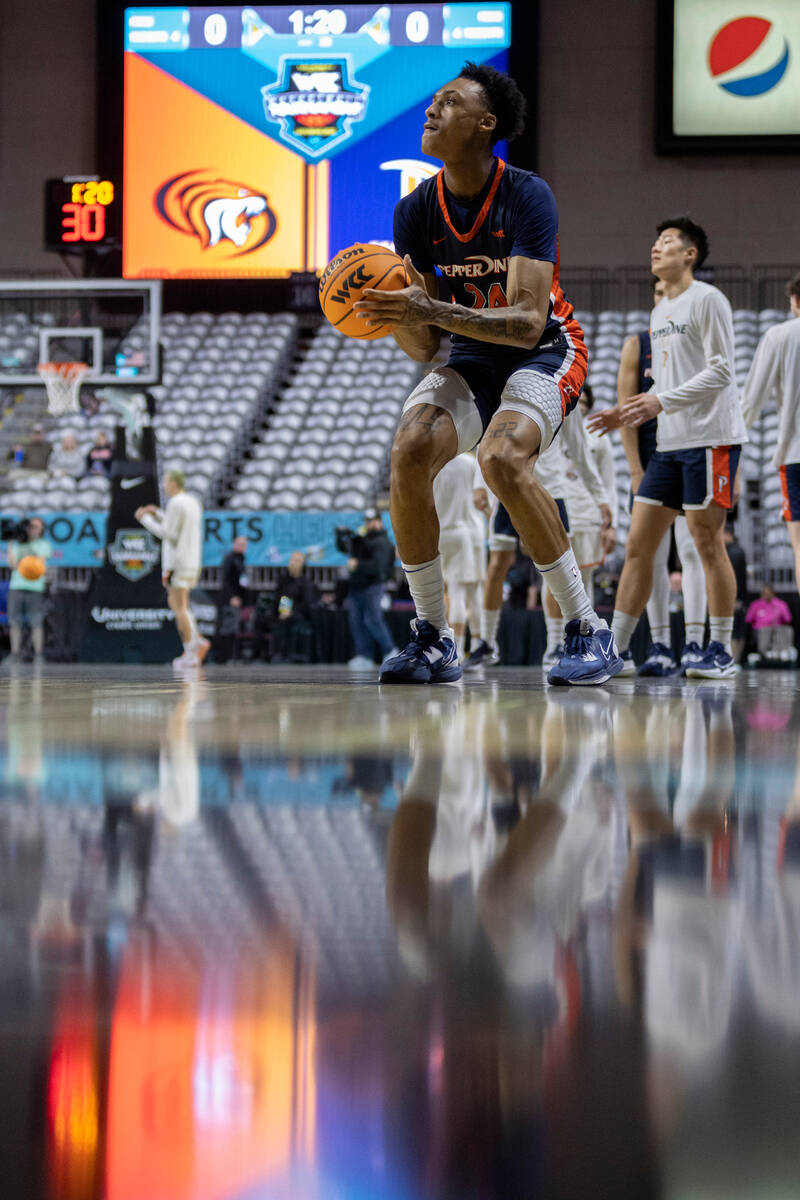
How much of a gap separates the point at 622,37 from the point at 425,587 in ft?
49.6

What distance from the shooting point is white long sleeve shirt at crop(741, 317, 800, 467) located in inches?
168

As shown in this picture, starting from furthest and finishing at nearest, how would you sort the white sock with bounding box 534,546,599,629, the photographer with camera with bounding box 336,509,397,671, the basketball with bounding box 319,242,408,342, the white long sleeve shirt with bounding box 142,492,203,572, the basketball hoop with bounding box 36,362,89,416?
the basketball hoop with bounding box 36,362,89,416
the photographer with camera with bounding box 336,509,397,671
the white long sleeve shirt with bounding box 142,492,203,572
the white sock with bounding box 534,546,599,629
the basketball with bounding box 319,242,408,342

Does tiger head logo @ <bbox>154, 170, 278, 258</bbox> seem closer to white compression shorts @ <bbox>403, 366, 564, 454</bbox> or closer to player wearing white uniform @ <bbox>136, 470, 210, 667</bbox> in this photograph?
player wearing white uniform @ <bbox>136, 470, 210, 667</bbox>

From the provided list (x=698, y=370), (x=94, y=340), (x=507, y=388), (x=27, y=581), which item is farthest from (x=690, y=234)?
(x=27, y=581)

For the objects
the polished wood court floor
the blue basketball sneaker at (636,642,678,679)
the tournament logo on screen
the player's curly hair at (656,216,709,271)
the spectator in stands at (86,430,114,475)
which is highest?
the tournament logo on screen

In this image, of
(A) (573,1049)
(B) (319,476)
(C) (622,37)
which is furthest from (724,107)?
(A) (573,1049)

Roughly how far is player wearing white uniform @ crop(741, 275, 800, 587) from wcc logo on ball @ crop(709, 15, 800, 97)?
1220cm

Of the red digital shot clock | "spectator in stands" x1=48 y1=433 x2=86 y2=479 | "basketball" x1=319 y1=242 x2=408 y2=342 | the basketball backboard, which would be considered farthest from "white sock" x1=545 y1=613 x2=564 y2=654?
"spectator in stands" x1=48 y1=433 x2=86 y2=479

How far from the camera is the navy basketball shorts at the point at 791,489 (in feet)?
13.8

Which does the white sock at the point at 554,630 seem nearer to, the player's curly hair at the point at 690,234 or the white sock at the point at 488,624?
the white sock at the point at 488,624

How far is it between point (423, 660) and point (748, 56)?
1473cm

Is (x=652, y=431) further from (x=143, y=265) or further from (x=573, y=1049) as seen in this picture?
(x=143, y=265)

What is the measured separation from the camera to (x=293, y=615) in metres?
10.8

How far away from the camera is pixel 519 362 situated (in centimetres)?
294
